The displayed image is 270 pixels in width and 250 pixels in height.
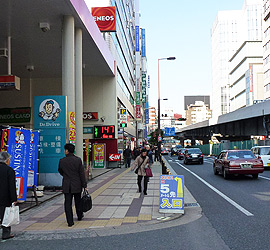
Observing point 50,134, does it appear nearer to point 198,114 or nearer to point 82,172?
point 82,172

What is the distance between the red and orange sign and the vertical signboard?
10527 millimetres

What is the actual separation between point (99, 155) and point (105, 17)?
988 centimetres

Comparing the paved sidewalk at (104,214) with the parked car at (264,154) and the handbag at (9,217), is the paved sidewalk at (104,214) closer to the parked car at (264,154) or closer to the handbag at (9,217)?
the handbag at (9,217)

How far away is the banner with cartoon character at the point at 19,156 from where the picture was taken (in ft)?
29.4

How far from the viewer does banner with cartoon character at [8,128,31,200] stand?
8969 millimetres

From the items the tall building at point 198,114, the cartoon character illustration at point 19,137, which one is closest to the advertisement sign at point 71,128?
the cartoon character illustration at point 19,137

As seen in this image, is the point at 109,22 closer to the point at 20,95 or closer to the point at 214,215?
the point at 20,95

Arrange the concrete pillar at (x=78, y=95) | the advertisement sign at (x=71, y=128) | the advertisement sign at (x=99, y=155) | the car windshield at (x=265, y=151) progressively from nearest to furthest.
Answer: the advertisement sign at (x=71, y=128) < the concrete pillar at (x=78, y=95) < the car windshield at (x=265, y=151) < the advertisement sign at (x=99, y=155)

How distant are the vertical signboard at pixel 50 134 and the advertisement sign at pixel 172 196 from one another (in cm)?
577

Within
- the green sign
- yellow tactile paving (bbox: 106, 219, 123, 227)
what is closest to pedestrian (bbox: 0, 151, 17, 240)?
yellow tactile paving (bbox: 106, 219, 123, 227)

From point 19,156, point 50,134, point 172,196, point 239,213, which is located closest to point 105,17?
point 50,134

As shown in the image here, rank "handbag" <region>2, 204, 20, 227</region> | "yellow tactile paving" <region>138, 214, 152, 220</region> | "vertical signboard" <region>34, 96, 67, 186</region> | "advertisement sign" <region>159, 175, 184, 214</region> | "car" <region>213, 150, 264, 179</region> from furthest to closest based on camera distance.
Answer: "car" <region>213, 150, 264, 179</region> < "vertical signboard" <region>34, 96, 67, 186</region> < "advertisement sign" <region>159, 175, 184, 214</region> < "yellow tactile paving" <region>138, 214, 152, 220</region> < "handbag" <region>2, 204, 20, 227</region>

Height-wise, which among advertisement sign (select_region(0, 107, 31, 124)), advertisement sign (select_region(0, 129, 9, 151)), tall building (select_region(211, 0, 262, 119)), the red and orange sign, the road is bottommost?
the road

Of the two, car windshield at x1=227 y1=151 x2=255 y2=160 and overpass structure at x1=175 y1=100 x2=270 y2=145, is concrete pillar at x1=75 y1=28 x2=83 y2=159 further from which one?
overpass structure at x1=175 y1=100 x2=270 y2=145
